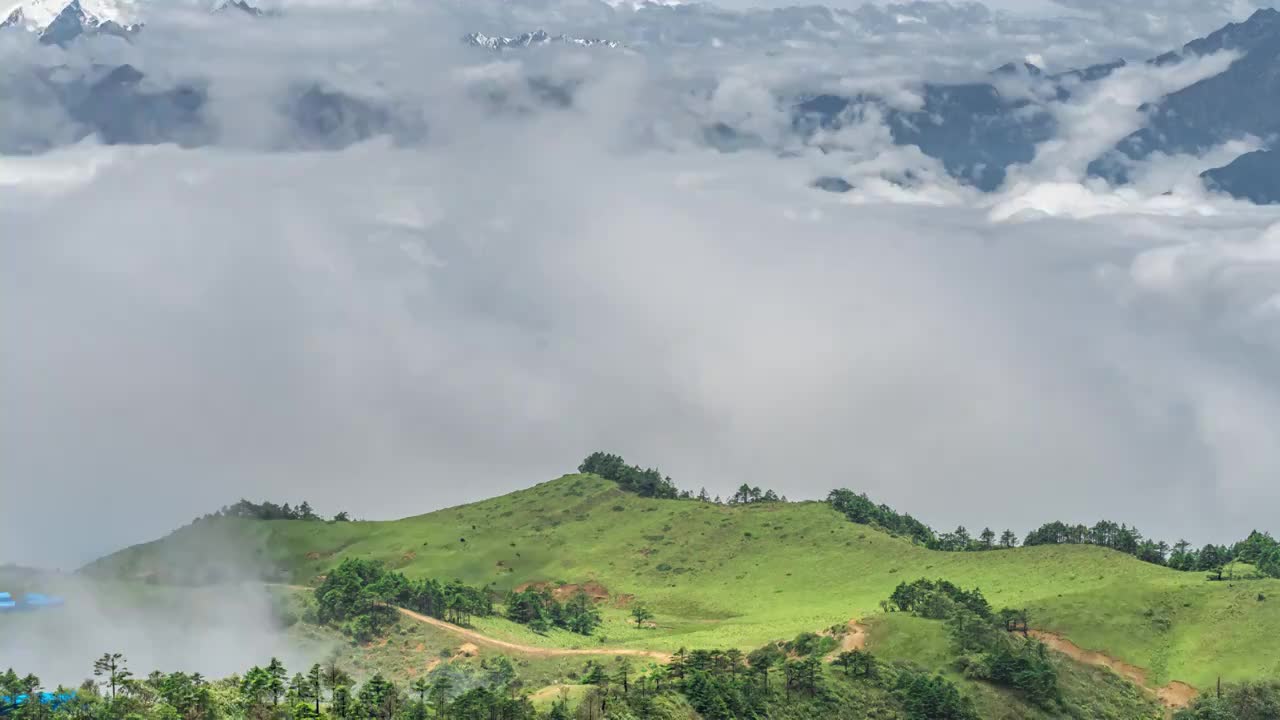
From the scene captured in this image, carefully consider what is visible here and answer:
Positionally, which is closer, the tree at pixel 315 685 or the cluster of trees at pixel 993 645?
the tree at pixel 315 685

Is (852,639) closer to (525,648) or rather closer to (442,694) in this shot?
(525,648)

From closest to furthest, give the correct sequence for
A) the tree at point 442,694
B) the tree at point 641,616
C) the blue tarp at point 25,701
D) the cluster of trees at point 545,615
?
the tree at point 442,694, the blue tarp at point 25,701, the cluster of trees at point 545,615, the tree at point 641,616

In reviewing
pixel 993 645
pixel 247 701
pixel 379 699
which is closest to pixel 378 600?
pixel 379 699

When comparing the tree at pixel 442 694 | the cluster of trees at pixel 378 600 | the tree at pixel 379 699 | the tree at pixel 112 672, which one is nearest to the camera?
the tree at pixel 442 694

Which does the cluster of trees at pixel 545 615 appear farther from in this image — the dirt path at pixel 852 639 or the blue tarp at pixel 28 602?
the blue tarp at pixel 28 602

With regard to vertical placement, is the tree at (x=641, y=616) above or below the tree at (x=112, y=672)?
above

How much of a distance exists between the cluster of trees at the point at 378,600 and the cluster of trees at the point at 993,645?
5839 cm

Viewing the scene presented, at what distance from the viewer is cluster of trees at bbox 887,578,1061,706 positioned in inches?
5472

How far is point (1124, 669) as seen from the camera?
506 feet

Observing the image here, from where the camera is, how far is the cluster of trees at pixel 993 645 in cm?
13900

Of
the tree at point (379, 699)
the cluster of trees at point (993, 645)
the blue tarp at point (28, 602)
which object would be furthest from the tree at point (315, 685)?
the cluster of trees at point (993, 645)

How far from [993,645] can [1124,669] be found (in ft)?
74.5

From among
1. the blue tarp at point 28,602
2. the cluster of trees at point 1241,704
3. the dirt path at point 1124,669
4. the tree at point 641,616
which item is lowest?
the cluster of trees at point 1241,704

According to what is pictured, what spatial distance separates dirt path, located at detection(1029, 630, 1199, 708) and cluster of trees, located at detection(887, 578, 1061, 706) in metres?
3.96
